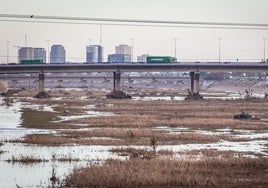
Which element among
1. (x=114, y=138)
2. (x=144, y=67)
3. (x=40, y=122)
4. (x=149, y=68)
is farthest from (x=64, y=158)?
(x=144, y=67)

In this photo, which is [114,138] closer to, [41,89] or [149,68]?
[149,68]

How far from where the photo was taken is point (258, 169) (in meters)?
30.2

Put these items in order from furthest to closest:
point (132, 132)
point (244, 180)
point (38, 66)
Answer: point (38, 66)
point (132, 132)
point (244, 180)

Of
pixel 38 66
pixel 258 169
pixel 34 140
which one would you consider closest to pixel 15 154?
pixel 34 140

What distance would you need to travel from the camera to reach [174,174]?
27.9 meters

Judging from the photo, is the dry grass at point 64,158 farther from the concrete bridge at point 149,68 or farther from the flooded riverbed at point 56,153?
the concrete bridge at point 149,68

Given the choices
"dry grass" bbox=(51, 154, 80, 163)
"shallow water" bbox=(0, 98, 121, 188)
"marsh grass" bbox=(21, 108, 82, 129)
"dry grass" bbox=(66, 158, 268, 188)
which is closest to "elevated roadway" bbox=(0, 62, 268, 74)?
"marsh grass" bbox=(21, 108, 82, 129)

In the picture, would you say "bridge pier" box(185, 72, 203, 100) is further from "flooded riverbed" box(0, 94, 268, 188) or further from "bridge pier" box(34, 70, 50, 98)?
"flooded riverbed" box(0, 94, 268, 188)

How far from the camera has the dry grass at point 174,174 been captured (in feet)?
85.7

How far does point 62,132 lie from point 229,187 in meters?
27.4

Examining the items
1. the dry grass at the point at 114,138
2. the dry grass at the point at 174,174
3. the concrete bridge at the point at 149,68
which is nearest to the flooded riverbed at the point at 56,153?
the dry grass at the point at 114,138

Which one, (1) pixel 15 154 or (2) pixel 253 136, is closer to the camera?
(1) pixel 15 154

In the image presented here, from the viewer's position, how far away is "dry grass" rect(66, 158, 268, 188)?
85.7ft

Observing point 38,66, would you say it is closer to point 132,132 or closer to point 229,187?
point 132,132
